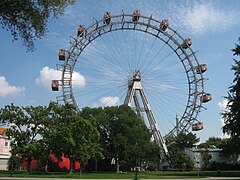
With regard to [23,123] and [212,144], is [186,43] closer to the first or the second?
[23,123]

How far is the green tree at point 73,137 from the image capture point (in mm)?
49344

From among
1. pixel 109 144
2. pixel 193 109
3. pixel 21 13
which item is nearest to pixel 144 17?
pixel 193 109

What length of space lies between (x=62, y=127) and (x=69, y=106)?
5.10 meters

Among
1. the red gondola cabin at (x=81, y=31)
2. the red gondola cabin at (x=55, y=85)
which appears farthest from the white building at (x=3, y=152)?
the red gondola cabin at (x=81, y=31)

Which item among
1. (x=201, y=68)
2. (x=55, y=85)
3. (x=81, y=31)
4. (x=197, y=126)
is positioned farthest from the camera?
(x=201, y=68)

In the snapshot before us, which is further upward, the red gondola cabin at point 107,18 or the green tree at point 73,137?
the red gondola cabin at point 107,18

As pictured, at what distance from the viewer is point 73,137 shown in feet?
163

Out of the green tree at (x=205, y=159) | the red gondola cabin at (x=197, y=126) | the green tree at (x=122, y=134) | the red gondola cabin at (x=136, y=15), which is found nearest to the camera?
the green tree at (x=122, y=134)

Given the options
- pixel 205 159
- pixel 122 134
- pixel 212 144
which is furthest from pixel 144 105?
pixel 212 144

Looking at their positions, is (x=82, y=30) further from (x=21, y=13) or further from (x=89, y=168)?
(x=21, y=13)

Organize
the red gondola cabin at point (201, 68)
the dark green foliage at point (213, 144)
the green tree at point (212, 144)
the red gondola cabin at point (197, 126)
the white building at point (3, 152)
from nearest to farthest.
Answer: the red gondola cabin at point (197, 126), the red gondola cabin at point (201, 68), the white building at point (3, 152), the dark green foliage at point (213, 144), the green tree at point (212, 144)

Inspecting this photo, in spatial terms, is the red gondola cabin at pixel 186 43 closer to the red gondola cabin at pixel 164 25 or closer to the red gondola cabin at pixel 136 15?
the red gondola cabin at pixel 164 25

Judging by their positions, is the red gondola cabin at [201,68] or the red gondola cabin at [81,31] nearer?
the red gondola cabin at [81,31]

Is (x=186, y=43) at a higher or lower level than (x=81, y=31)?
lower
